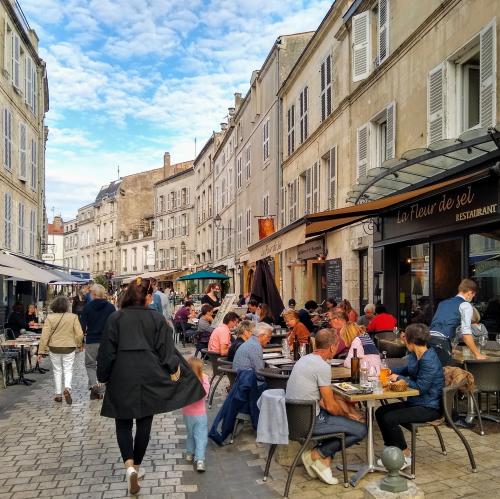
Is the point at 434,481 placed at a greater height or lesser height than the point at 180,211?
lesser

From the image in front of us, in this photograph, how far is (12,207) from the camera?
1856 cm

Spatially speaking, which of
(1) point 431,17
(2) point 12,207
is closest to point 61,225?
(2) point 12,207

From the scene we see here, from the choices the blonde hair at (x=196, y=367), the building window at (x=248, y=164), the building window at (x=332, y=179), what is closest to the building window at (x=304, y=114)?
the building window at (x=332, y=179)

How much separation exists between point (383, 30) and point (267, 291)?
5840 mm

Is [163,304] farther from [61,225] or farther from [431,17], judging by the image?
[61,225]

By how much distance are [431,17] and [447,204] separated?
127 inches

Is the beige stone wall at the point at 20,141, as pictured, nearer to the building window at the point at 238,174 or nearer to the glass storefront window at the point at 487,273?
the building window at the point at 238,174

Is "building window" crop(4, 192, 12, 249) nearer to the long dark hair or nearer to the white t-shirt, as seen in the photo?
the long dark hair

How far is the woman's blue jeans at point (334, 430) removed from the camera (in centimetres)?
448

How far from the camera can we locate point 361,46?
12.0 meters

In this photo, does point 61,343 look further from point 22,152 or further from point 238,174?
point 238,174

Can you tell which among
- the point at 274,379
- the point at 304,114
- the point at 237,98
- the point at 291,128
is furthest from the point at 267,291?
the point at 237,98

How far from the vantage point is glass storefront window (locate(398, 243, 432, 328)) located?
10.3 metres

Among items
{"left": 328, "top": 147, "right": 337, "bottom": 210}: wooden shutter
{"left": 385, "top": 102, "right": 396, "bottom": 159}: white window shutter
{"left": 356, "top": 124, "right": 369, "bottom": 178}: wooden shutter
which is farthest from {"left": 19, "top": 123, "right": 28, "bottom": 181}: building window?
{"left": 385, "top": 102, "right": 396, "bottom": 159}: white window shutter
